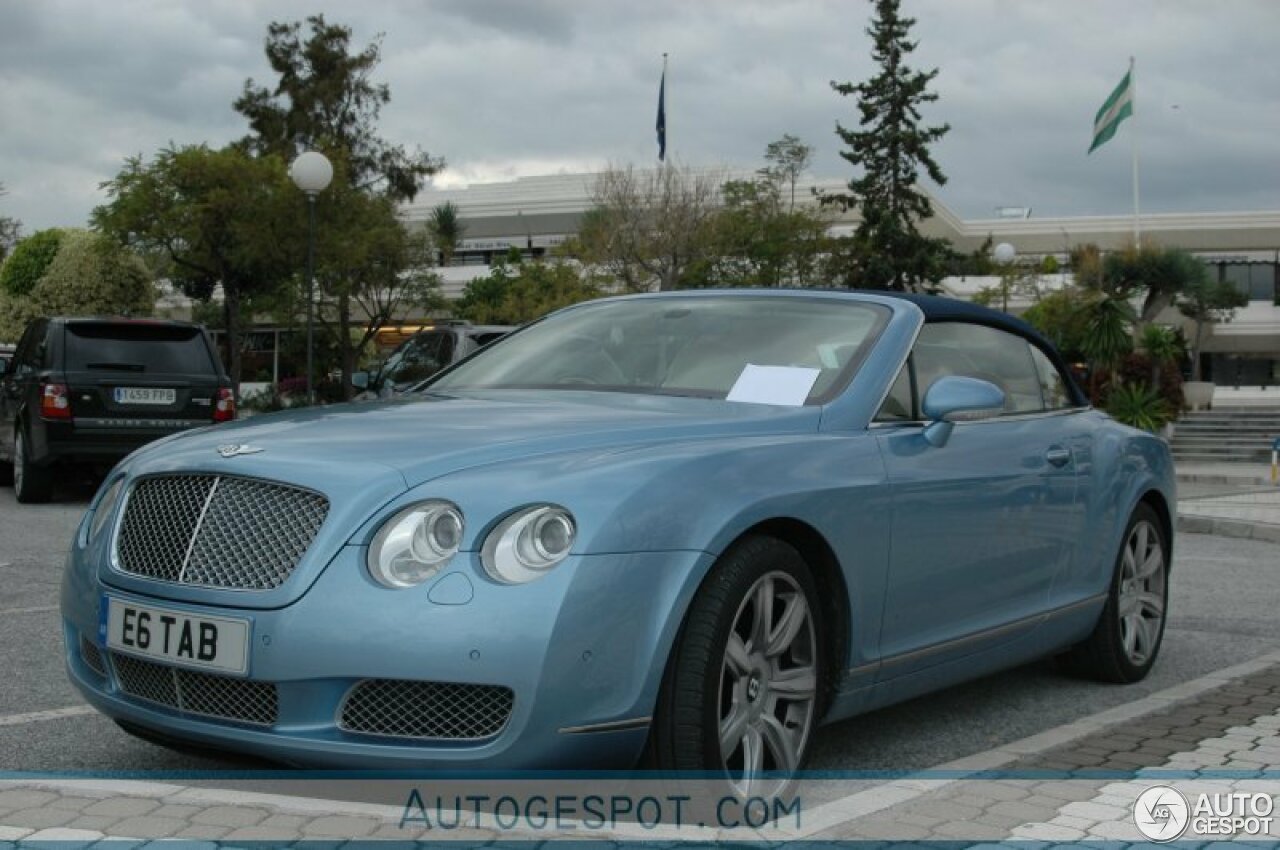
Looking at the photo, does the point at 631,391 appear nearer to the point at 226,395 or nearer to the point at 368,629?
the point at 368,629

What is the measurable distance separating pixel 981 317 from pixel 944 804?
2299mm

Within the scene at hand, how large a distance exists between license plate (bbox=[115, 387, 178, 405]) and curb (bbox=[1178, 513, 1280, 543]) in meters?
9.23

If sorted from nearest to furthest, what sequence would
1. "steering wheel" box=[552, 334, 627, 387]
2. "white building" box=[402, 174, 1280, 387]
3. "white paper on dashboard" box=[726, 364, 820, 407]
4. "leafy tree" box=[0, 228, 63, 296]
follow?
"white paper on dashboard" box=[726, 364, 820, 407] → "steering wheel" box=[552, 334, 627, 387] → "leafy tree" box=[0, 228, 63, 296] → "white building" box=[402, 174, 1280, 387]

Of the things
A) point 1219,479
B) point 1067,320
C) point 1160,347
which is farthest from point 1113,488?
point 1067,320

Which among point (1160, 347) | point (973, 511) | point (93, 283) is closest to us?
point (973, 511)

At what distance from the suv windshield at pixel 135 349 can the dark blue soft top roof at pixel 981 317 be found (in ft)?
32.0

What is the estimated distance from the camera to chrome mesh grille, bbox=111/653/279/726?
368 cm

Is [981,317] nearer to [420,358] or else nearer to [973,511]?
[973,511]

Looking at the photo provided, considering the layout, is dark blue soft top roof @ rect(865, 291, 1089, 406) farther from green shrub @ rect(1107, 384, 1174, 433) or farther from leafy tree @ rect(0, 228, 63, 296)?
leafy tree @ rect(0, 228, 63, 296)

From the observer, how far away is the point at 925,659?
465 cm

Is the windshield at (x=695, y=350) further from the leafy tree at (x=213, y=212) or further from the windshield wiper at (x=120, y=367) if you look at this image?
the leafy tree at (x=213, y=212)

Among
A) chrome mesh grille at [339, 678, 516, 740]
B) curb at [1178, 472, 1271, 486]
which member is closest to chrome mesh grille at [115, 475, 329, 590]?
chrome mesh grille at [339, 678, 516, 740]

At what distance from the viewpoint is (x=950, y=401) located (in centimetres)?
472

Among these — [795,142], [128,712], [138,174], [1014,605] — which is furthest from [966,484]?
[795,142]
